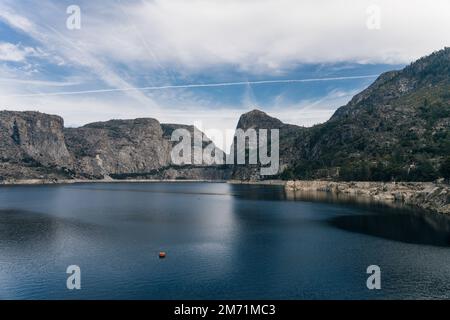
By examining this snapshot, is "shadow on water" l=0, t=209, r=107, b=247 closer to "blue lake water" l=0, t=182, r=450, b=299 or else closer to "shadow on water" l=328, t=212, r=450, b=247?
"blue lake water" l=0, t=182, r=450, b=299

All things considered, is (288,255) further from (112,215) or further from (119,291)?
(112,215)

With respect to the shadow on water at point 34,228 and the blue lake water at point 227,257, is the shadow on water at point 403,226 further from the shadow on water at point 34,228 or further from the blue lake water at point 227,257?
the shadow on water at point 34,228

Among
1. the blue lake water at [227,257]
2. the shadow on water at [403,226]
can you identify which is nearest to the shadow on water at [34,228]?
the blue lake water at [227,257]

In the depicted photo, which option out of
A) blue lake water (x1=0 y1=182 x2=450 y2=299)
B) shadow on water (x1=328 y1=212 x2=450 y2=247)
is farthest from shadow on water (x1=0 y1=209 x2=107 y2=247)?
Result: shadow on water (x1=328 y1=212 x2=450 y2=247)

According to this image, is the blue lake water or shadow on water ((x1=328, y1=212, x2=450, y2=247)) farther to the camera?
shadow on water ((x1=328, y1=212, x2=450, y2=247))

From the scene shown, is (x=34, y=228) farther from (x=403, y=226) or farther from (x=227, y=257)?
(x=403, y=226)

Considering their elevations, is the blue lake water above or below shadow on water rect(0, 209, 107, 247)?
below
